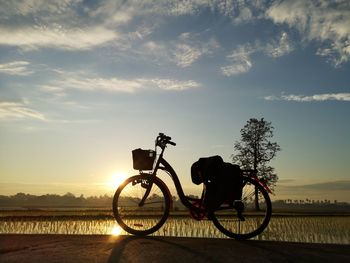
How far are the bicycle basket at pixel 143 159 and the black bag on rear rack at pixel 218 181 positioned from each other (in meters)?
0.88

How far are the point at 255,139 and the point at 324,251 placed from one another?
147 feet

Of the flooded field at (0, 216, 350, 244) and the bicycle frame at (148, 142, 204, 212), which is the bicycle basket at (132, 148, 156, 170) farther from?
the flooded field at (0, 216, 350, 244)

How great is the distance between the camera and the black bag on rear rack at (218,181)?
293 inches

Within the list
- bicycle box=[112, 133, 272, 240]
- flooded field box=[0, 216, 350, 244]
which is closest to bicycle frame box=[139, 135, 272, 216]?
bicycle box=[112, 133, 272, 240]

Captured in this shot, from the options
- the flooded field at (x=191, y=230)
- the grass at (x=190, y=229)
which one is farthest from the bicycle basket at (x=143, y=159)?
the grass at (x=190, y=229)

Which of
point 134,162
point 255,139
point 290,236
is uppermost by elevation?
point 255,139

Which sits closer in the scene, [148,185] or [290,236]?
[148,185]

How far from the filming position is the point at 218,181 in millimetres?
7449

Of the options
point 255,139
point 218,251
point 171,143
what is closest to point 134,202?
point 171,143

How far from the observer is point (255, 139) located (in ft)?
165

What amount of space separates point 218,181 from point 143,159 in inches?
55.6

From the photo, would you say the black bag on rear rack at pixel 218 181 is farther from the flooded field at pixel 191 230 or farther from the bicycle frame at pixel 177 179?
the flooded field at pixel 191 230

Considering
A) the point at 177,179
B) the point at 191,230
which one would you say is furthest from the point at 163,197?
the point at 191,230

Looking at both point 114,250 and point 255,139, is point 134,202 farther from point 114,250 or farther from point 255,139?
point 255,139
